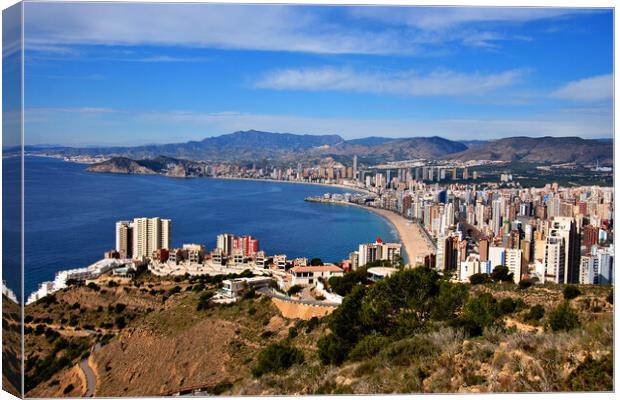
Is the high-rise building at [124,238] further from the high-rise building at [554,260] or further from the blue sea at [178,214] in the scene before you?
the high-rise building at [554,260]

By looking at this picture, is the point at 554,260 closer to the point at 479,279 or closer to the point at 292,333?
the point at 479,279

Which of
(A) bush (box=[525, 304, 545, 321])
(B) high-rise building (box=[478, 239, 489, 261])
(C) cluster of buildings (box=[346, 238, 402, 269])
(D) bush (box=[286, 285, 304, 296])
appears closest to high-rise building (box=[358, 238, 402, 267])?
(C) cluster of buildings (box=[346, 238, 402, 269])

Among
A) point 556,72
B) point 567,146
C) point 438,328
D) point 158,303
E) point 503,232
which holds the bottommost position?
point 158,303

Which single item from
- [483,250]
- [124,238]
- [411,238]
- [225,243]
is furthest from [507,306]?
[225,243]

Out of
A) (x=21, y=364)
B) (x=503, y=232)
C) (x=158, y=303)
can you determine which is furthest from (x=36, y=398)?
(x=503, y=232)

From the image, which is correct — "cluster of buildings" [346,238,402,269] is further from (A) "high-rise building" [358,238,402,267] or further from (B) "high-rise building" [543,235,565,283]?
(B) "high-rise building" [543,235,565,283]

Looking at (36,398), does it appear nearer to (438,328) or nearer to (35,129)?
(35,129)
